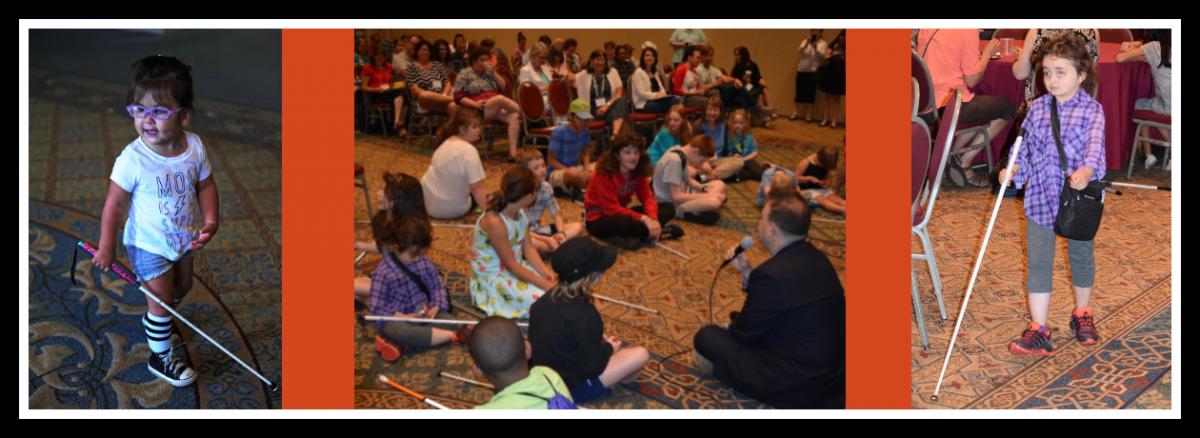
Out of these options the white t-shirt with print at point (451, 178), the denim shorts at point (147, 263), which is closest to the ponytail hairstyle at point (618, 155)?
the white t-shirt with print at point (451, 178)

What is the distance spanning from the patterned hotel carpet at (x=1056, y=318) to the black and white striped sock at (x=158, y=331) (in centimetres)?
277

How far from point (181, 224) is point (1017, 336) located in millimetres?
3269

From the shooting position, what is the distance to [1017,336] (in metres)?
5.11

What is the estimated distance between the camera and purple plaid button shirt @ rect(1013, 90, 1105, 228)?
4.57 meters

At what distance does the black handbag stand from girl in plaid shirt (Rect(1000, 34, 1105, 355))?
19 millimetres

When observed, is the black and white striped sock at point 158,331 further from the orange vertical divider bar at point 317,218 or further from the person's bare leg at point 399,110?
the person's bare leg at point 399,110

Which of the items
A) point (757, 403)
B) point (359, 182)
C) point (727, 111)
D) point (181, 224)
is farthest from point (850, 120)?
point (727, 111)

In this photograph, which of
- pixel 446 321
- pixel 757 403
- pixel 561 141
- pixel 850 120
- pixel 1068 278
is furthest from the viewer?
pixel 561 141

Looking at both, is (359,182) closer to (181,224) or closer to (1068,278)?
(181,224)

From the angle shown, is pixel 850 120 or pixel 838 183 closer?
pixel 850 120


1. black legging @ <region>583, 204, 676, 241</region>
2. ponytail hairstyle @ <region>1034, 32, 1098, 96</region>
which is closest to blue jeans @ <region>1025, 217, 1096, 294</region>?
ponytail hairstyle @ <region>1034, 32, 1098, 96</region>

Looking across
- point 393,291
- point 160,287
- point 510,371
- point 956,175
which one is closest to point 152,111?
point 160,287

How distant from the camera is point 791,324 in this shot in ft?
14.7

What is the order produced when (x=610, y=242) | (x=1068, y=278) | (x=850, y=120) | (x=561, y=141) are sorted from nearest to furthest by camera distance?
(x=850, y=120)
(x=1068, y=278)
(x=610, y=242)
(x=561, y=141)
